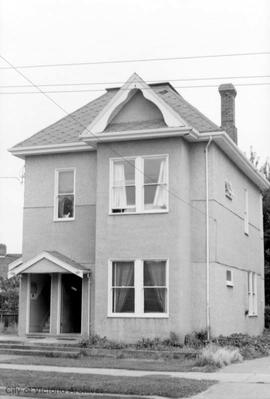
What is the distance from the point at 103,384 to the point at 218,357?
15.2ft

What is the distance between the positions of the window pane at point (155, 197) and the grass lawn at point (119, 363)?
5.20 metres

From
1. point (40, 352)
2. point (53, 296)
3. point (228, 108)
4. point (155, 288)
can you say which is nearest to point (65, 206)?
point (53, 296)

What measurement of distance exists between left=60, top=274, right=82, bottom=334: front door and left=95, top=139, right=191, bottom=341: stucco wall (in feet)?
7.61

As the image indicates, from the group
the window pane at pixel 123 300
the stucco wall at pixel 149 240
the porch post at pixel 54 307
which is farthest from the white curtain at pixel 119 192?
the porch post at pixel 54 307

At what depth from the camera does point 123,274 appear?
69.1 ft

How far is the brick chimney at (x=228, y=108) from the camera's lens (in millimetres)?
25391

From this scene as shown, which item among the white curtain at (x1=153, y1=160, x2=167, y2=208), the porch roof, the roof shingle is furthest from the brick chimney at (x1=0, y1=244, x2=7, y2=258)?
the white curtain at (x1=153, y1=160, x2=167, y2=208)

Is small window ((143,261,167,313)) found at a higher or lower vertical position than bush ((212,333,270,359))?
higher

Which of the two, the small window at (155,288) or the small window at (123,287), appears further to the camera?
the small window at (123,287)

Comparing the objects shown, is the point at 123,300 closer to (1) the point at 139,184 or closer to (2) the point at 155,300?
(2) the point at 155,300

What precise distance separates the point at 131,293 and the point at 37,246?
14.8 feet

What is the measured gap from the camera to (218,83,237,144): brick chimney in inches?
1000

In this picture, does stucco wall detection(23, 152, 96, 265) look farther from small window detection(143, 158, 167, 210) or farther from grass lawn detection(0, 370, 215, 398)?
grass lawn detection(0, 370, 215, 398)

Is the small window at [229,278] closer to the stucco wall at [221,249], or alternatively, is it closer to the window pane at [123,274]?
the stucco wall at [221,249]
